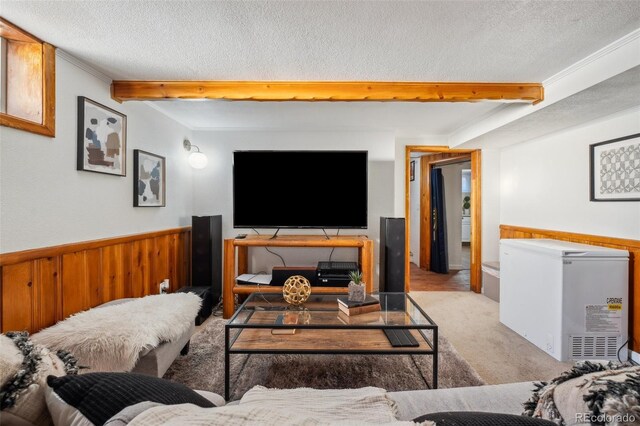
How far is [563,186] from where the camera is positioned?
2.93m

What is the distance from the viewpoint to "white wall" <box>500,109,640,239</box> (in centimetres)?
238

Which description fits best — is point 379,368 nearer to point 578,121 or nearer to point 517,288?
point 517,288

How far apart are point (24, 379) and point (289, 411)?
697mm

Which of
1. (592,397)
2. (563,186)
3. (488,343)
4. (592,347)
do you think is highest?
(563,186)

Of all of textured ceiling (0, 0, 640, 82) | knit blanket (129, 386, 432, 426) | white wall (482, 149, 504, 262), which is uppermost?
textured ceiling (0, 0, 640, 82)

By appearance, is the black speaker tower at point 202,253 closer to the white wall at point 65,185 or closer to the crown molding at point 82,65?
the white wall at point 65,185

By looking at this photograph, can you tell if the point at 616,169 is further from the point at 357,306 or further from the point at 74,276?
the point at 74,276

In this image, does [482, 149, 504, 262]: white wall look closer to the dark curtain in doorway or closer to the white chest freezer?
the dark curtain in doorway

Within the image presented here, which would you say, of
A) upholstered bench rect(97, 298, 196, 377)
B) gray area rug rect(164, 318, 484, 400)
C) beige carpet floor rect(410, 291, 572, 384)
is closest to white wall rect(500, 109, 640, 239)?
beige carpet floor rect(410, 291, 572, 384)

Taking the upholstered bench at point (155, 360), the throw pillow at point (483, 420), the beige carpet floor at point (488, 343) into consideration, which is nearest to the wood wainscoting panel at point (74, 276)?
the upholstered bench at point (155, 360)

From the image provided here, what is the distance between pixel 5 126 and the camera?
1518mm

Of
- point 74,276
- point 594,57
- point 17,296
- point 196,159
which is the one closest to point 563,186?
point 594,57

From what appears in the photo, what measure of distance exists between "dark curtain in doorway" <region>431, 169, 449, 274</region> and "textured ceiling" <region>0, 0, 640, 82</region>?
319 centimetres

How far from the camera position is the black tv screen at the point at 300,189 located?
128 inches
